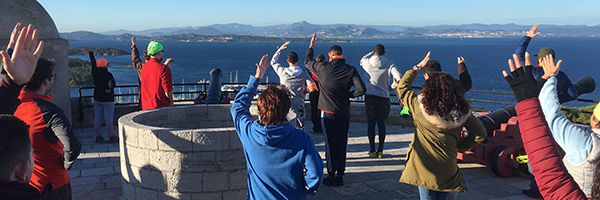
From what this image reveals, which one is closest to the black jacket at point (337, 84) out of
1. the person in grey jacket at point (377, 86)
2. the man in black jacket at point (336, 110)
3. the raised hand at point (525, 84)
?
the man in black jacket at point (336, 110)

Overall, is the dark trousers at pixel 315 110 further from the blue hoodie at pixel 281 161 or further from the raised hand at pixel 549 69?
the raised hand at pixel 549 69

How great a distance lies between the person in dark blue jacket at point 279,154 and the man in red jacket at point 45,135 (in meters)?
1.46

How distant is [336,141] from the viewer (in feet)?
20.0

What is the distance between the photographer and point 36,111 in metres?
3.33

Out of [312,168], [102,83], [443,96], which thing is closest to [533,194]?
[443,96]

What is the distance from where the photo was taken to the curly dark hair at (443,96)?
3434 mm

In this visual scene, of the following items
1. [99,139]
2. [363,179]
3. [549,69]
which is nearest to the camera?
[549,69]

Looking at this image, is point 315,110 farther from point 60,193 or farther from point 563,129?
point 563,129

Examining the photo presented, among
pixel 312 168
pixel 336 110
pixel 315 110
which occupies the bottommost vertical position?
pixel 315 110

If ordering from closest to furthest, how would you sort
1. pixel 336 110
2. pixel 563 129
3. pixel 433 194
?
pixel 563 129 < pixel 433 194 < pixel 336 110

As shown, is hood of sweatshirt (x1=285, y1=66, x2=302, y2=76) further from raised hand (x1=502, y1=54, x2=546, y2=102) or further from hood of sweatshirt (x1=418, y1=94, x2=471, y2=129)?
raised hand (x1=502, y1=54, x2=546, y2=102)

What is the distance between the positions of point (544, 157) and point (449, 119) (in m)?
1.11

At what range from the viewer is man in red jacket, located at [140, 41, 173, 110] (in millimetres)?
6188

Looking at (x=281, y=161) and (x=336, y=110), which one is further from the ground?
(x=281, y=161)
